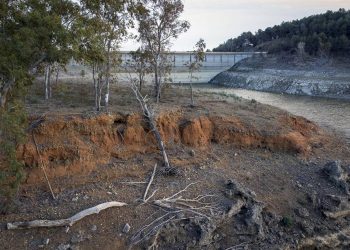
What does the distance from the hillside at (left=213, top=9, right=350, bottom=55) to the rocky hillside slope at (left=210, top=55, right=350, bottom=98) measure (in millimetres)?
2603

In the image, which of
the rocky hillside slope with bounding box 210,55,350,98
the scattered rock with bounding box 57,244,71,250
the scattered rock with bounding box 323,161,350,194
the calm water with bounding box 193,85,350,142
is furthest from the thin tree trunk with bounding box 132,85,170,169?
the rocky hillside slope with bounding box 210,55,350,98

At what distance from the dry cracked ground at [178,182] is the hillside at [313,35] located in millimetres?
Result: 61407

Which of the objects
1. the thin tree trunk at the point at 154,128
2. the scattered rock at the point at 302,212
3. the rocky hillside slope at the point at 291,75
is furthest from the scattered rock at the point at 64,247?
the rocky hillside slope at the point at 291,75

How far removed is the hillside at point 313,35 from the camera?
7906 centimetres

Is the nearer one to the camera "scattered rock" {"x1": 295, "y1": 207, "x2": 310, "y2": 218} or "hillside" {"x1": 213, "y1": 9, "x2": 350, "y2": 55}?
"scattered rock" {"x1": 295, "y1": 207, "x2": 310, "y2": 218}

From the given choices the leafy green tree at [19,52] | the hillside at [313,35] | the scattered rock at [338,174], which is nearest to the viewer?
the leafy green tree at [19,52]

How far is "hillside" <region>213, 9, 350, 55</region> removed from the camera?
7906 cm

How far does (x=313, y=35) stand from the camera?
280ft

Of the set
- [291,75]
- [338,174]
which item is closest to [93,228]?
[338,174]

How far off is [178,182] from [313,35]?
7540cm

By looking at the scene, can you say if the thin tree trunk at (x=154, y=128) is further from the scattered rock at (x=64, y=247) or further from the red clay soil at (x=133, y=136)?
the scattered rock at (x=64, y=247)

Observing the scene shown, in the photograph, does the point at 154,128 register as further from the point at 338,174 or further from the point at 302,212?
the point at 338,174

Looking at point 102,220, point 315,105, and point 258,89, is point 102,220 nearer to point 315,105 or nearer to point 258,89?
point 315,105

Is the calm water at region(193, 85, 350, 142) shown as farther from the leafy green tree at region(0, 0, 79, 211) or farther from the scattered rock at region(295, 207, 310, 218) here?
the leafy green tree at region(0, 0, 79, 211)
